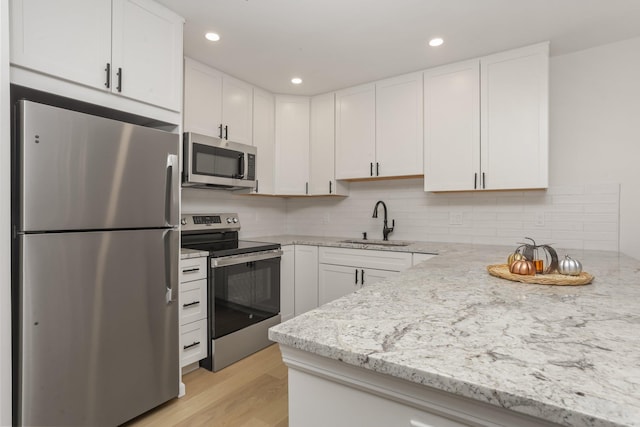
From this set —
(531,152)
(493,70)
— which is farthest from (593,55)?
(531,152)

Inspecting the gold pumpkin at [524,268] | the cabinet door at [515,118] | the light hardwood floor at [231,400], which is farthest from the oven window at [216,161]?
the gold pumpkin at [524,268]

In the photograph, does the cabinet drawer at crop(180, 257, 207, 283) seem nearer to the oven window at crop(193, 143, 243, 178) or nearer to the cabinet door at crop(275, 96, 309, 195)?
the oven window at crop(193, 143, 243, 178)

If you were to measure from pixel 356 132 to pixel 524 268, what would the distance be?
7.29 feet

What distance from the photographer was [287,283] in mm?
3143

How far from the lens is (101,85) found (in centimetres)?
172

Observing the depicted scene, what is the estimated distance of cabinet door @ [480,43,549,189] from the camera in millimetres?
2477

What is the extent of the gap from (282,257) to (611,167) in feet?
8.79

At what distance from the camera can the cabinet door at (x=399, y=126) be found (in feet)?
9.84

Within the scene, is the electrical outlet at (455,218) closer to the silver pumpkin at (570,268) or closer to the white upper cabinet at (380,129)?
the white upper cabinet at (380,129)

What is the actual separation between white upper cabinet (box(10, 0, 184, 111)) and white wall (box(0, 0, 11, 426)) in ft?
0.24

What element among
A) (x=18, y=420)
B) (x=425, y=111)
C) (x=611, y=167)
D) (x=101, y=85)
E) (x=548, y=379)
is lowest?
(x=18, y=420)

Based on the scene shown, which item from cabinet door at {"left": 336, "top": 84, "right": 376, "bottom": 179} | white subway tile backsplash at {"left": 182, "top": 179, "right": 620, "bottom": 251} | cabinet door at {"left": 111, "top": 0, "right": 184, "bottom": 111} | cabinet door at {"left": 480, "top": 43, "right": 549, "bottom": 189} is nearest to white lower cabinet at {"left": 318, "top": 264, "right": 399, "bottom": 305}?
white subway tile backsplash at {"left": 182, "top": 179, "right": 620, "bottom": 251}

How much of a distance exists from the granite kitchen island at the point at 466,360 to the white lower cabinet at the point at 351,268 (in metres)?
1.64

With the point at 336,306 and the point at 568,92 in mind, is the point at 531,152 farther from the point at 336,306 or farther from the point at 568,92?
the point at 336,306
